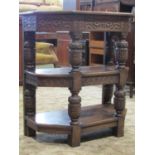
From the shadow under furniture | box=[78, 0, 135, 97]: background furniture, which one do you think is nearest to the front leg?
the shadow under furniture

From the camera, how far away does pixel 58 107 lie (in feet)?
8.84

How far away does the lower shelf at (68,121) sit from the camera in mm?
1770

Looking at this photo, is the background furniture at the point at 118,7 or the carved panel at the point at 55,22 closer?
the carved panel at the point at 55,22

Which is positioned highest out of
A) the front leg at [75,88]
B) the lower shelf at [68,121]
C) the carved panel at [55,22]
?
the carved panel at [55,22]

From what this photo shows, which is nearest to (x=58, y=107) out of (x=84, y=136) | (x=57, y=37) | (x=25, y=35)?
(x=84, y=136)

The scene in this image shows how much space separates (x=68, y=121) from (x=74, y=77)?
0.31 m

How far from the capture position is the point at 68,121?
6.03 ft

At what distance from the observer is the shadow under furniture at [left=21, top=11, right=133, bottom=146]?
1.67m

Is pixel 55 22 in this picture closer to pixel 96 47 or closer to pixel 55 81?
pixel 55 81

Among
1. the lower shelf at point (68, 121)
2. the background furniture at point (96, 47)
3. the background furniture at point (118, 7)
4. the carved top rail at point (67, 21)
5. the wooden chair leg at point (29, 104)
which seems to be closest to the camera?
the carved top rail at point (67, 21)

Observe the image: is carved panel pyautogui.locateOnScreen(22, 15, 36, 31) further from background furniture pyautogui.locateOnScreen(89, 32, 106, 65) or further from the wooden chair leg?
background furniture pyautogui.locateOnScreen(89, 32, 106, 65)

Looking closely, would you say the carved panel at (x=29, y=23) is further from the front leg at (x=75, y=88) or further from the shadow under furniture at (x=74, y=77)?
the front leg at (x=75, y=88)

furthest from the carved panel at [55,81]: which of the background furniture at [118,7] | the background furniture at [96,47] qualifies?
the background furniture at [96,47]
